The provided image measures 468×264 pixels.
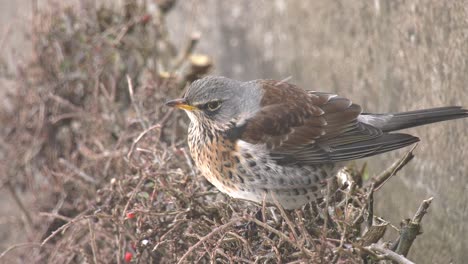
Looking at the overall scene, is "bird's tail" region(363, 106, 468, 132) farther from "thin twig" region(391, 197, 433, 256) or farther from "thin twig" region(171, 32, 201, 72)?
"thin twig" region(171, 32, 201, 72)

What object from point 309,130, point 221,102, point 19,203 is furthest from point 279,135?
point 19,203

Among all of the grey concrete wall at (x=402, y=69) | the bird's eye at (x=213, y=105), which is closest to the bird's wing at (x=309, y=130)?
the bird's eye at (x=213, y=105)

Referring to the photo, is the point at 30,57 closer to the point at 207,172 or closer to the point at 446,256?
the point at 207,172

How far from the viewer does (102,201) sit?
3.21 meters

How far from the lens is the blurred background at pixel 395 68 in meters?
3.08

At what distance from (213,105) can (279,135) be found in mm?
310

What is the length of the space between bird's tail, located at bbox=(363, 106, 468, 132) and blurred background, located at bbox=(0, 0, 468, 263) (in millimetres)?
281

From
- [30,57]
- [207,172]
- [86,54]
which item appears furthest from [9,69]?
[207,172]

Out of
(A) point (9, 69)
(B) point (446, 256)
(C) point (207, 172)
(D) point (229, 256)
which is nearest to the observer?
(D) point (229, 256)

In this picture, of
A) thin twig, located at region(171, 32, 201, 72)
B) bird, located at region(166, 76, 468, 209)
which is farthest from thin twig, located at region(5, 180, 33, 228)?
bird, located at region(166, 76, 468, 209)

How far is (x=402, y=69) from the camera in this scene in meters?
3.53

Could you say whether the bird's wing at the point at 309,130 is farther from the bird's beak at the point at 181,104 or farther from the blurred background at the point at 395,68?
the blurred background at the point at 395,68

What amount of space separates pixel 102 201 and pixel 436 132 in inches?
60.8

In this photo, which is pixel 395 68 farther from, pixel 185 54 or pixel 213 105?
pixel 185 54
